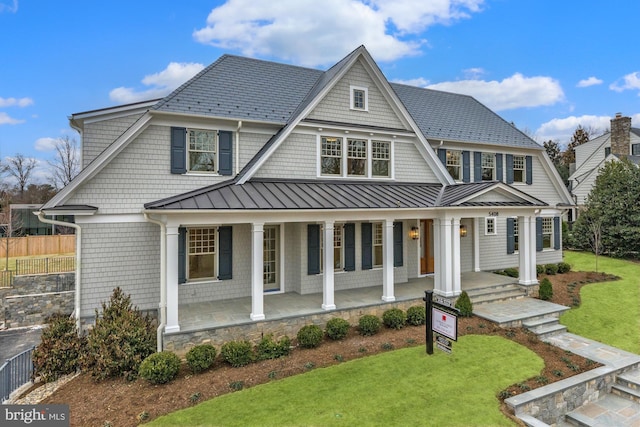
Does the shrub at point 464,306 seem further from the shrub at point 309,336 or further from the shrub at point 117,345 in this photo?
the shrub at point 117,345

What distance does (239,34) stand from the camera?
1867 cm

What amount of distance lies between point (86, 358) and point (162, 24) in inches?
554

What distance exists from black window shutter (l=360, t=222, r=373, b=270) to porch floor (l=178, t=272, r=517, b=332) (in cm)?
92

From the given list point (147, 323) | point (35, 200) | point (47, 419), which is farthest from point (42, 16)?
point (35, 200)

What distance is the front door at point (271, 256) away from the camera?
12.4 metres

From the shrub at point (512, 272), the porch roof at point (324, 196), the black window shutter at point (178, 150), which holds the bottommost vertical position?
the shrub at point (512, 272)

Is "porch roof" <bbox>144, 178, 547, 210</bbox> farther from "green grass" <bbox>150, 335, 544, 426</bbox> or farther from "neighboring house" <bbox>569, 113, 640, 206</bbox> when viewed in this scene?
"neighboring house" <bbox>569, 113, 640, 206</bbox>

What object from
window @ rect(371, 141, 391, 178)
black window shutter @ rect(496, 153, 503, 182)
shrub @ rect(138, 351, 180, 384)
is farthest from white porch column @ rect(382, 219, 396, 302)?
black window shutter @ rect(496, 153, 503, 182)

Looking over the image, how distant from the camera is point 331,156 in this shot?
41.2 ft

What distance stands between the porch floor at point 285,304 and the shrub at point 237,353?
0.86 metres

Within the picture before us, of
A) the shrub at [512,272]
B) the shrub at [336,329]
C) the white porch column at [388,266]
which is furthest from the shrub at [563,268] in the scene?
the shrub at [336,329]

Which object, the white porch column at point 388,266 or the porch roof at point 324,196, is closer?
the porch roof at point 324,196

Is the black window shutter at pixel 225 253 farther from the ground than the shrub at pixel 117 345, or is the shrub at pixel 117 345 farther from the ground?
the black window shutter at pixel 225 253

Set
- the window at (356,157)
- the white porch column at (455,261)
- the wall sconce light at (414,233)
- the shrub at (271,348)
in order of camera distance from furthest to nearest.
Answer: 1. the wall sconce light at (414,233)
2. the window at (356,157)
3. the white porch column at (455,261)
4. the shrub at (271,348)
